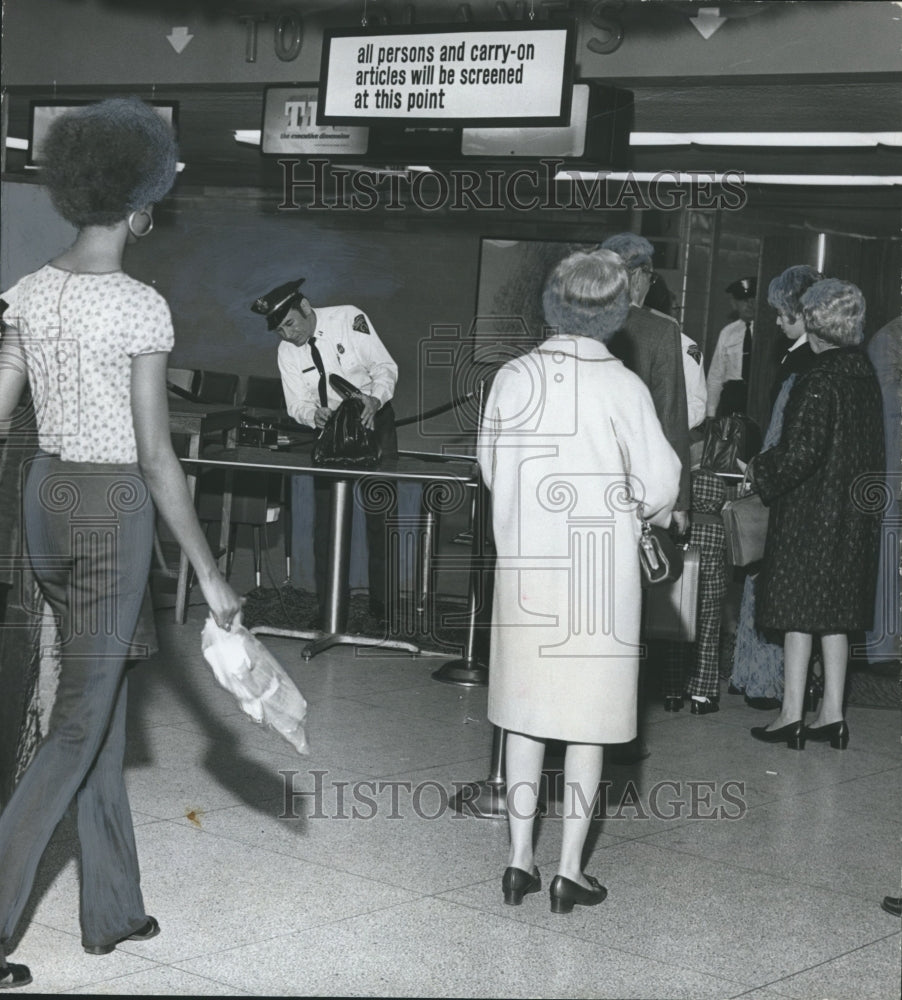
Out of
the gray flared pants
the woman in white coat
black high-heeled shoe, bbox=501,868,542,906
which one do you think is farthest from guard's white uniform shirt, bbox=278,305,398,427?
the gray flared pants

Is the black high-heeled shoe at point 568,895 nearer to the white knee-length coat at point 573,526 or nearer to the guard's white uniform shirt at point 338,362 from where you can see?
the white knee-length coat at point 573,526

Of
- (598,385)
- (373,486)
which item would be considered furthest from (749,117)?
(598,385)

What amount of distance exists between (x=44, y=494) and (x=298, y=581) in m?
5.91

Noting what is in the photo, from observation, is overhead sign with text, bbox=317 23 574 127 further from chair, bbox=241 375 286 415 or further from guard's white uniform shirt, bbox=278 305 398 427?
chair, bbox=241 375 286 415

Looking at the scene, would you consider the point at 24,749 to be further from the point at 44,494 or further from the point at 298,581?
the point at 298,581

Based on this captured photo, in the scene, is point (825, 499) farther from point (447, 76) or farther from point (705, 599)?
point (447, 76)

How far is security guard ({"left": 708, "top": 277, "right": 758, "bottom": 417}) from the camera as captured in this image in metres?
11.9

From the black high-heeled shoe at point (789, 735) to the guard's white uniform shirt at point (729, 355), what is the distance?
6.65m

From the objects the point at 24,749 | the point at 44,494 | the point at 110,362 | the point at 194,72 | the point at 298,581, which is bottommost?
the point at 298,581

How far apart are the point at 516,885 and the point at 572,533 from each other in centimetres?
89

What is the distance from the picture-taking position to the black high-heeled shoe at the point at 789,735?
216 inches

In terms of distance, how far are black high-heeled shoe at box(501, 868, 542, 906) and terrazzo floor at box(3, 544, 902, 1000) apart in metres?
0.02

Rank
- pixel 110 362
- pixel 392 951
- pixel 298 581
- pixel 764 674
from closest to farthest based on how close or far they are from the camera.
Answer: pixel 110 362 → pixel 392 951 → pixel 764 674 → pixel 298 581

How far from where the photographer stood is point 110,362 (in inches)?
117
